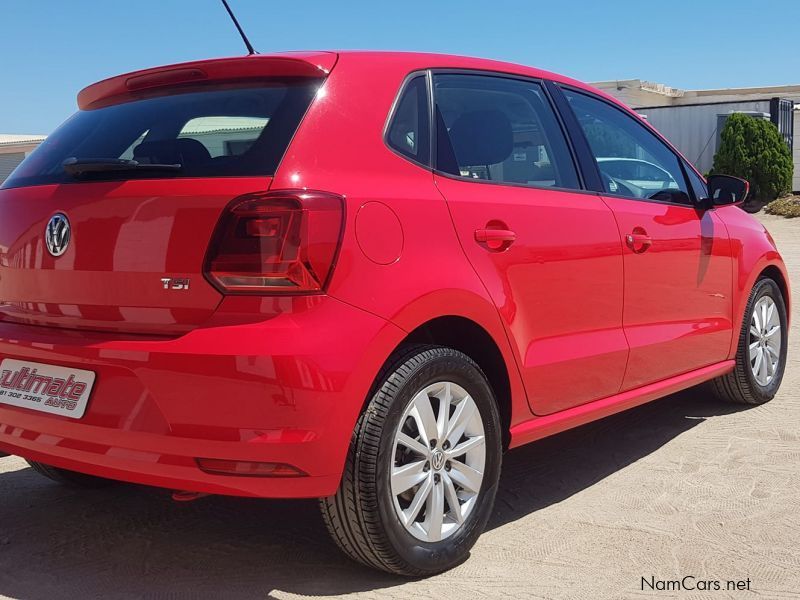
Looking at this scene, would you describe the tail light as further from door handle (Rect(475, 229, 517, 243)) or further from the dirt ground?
the dirt ground

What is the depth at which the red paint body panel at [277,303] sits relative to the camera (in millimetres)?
2666

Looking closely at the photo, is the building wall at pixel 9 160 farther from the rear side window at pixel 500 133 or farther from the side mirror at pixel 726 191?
the rear side window at pixel 500 133

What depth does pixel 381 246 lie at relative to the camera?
9.42 feet

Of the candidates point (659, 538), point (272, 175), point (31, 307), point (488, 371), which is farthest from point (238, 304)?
point (659, 538)

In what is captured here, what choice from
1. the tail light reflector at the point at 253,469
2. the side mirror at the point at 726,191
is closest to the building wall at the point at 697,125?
the side mirror at the point at 726,191

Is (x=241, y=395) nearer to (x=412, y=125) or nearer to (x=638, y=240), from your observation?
(x=412, y=125)

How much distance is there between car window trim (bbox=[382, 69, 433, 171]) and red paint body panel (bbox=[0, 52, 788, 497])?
0.09 feet

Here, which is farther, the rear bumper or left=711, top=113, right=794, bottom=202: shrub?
left=711, top=113, right=794, bottom=202: shrub

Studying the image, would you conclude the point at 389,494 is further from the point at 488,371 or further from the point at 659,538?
the point at 659,538

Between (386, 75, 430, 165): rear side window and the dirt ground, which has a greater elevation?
(386, 75, 430, 165): rear side window

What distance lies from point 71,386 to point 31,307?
0.38m

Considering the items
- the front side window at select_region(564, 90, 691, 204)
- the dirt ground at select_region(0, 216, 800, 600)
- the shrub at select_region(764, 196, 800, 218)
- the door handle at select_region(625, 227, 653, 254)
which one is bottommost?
the shrub at select_region(764, 196, 800, 218)

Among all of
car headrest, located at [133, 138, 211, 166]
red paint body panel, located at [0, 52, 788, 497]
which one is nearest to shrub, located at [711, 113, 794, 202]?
red paint body panel, located at [0, 52, 788, 497]

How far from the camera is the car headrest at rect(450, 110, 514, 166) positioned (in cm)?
340
